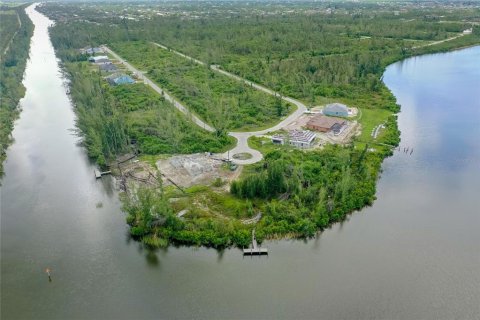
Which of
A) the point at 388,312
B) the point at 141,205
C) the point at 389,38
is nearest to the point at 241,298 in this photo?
the point at 388,312

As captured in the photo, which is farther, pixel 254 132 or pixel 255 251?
pixel 254 132

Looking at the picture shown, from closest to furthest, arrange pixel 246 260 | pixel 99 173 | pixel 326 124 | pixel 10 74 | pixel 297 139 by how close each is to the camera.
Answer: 1. pixel 246 260
2. pixel 99 173
3. pixel 297 139
4. pixel 326 124
5. pixel 10 74

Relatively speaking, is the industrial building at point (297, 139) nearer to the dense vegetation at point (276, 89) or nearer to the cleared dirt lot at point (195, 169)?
the dense vegetation at point (276, 89)

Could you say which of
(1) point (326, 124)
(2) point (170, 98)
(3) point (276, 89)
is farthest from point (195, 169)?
(3) point (276, 89)

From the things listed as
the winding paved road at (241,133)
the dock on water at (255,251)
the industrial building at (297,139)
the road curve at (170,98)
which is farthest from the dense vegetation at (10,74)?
the industrial building at (297,139)

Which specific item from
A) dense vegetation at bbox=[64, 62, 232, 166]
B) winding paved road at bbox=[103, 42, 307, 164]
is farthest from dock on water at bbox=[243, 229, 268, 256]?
dense vegetation at bbox=[64, 62, 232, 166]

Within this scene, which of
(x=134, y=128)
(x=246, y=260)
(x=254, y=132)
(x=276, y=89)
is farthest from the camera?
(x=276, y=89)

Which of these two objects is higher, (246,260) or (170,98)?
(170,98)

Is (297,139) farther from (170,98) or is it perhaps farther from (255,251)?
(170,98)

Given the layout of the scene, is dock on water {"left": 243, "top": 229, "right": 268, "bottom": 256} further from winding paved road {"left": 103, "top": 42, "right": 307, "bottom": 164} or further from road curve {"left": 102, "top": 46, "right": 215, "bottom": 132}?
road curve {"left": 102, "top": 46, "right": 215, "bottom": 132}

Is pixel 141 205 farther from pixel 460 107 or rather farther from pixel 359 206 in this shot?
pixel 460 107
